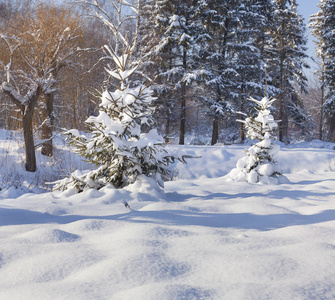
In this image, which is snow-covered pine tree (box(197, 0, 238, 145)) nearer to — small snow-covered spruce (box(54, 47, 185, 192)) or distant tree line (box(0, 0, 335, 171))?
distant tree line (box(0, 0, 335, 171))

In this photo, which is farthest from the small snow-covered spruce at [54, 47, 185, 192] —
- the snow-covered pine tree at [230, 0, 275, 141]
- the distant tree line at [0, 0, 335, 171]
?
the snow-covered pine tree at [230, 0, 275, 141]

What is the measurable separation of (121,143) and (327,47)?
912 inches

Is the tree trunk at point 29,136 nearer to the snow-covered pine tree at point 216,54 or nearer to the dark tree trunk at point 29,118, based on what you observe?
the dark tree trunk at point 29,118

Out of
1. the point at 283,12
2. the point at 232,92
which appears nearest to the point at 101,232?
the point at 232,92

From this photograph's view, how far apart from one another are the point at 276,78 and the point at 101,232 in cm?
2316

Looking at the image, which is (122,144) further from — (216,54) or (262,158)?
(216,54)

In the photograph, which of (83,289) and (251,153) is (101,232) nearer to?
(83,289)

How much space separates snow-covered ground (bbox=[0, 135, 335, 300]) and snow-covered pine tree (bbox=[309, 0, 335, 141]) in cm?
2023

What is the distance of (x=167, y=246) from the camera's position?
6.89 ft

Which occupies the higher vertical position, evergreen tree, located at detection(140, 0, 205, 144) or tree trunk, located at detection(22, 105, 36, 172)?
evergreen tree, located at detection(140, 0, 205, 144)

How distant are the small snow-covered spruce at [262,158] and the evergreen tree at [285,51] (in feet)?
45.8

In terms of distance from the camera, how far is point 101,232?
2.47 metres

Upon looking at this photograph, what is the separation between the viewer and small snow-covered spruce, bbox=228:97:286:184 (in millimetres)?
5453

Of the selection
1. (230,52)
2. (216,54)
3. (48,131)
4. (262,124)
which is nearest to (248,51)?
(230,52)
